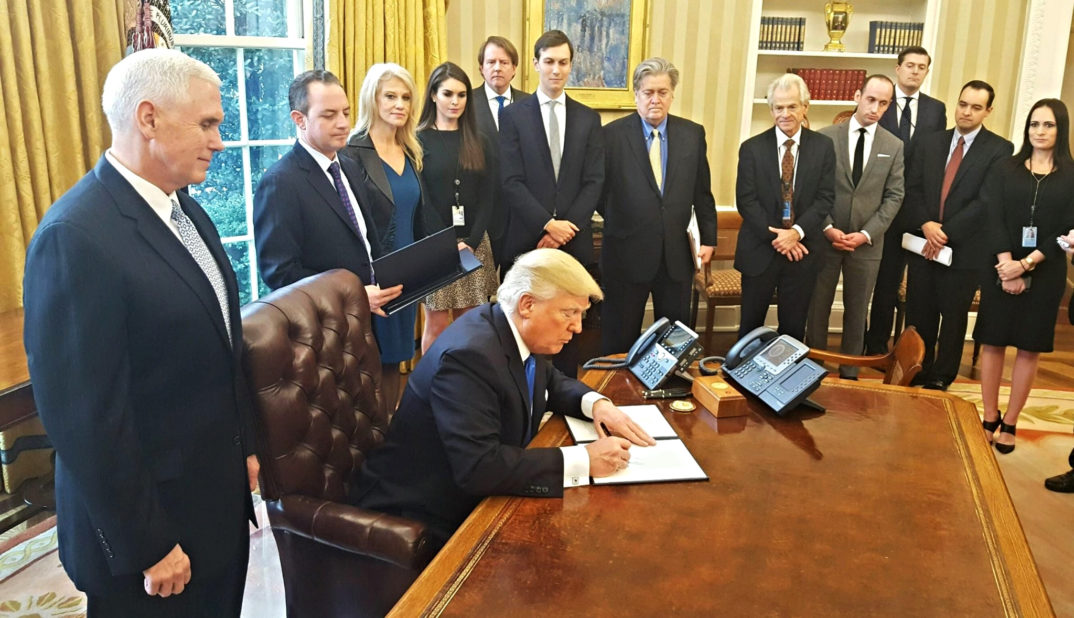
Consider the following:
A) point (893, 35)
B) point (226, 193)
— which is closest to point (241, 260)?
point (226, 193)

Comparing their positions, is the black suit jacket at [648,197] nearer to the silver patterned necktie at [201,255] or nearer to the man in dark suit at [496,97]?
the man in dark suit at [496,97]

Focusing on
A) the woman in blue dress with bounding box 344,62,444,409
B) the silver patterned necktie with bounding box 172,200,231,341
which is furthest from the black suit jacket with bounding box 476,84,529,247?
the silver patterned necktie with bounding box 172,200,231,341

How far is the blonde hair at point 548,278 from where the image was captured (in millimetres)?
1890

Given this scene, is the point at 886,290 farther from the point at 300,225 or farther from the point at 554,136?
the point at 300,225

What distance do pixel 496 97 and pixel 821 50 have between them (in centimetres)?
258

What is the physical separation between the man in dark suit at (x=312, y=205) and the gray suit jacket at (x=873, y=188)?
2.72 metres

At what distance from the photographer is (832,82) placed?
556 cm

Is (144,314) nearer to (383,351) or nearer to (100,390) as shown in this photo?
(100,390)

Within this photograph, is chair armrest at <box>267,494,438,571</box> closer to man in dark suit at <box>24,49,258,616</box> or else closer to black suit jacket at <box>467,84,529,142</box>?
man in dark suit at <box>24,49,258,616</box>

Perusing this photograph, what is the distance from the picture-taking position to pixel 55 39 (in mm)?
3035

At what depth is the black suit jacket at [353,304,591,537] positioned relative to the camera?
1746 mm

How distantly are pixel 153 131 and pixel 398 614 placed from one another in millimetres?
954

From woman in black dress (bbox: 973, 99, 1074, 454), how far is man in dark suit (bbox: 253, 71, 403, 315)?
9.37 feet

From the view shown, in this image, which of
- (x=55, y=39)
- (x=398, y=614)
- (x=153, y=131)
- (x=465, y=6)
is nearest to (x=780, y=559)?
(x=398, y=614)
